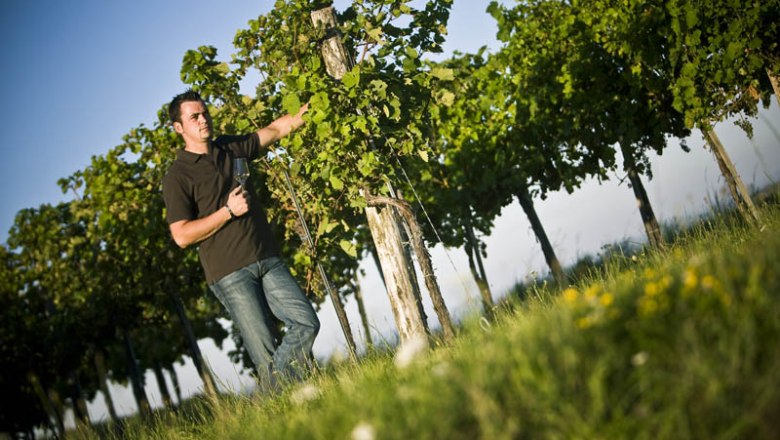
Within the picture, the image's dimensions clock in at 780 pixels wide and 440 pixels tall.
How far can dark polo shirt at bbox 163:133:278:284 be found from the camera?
4359 mm

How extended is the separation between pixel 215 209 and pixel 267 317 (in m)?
0.90

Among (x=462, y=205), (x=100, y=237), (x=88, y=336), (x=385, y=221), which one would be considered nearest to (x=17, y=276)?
(x=88, y=336)

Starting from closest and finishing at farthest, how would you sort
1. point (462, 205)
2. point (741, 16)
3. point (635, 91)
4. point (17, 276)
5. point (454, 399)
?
point (454, 399) → point (741, 16) → point (635, 91) → point (462, 205) → point (17, 276)

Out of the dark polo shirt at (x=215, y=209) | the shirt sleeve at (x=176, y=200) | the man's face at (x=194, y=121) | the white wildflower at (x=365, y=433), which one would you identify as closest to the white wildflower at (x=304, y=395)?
the dark polo shirt at (x=215, y=209)

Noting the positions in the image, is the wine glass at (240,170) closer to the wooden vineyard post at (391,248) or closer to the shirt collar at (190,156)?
the shirt collar at (190,156)

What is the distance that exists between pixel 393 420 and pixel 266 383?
2.34m

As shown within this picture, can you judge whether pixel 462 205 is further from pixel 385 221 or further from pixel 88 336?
pixel 88 336

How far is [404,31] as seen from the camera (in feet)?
20.1

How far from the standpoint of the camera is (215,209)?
4500mm

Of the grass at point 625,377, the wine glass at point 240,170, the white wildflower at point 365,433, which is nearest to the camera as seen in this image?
the grass at point 625,377

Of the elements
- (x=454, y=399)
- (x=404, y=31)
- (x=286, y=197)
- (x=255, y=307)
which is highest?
(x=404, y=31)

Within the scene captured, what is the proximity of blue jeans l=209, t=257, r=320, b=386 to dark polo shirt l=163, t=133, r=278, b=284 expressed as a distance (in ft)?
0.34

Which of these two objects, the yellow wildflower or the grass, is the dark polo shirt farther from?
the yellow wildflower

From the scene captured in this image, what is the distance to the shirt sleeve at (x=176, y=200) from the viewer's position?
171 inches
